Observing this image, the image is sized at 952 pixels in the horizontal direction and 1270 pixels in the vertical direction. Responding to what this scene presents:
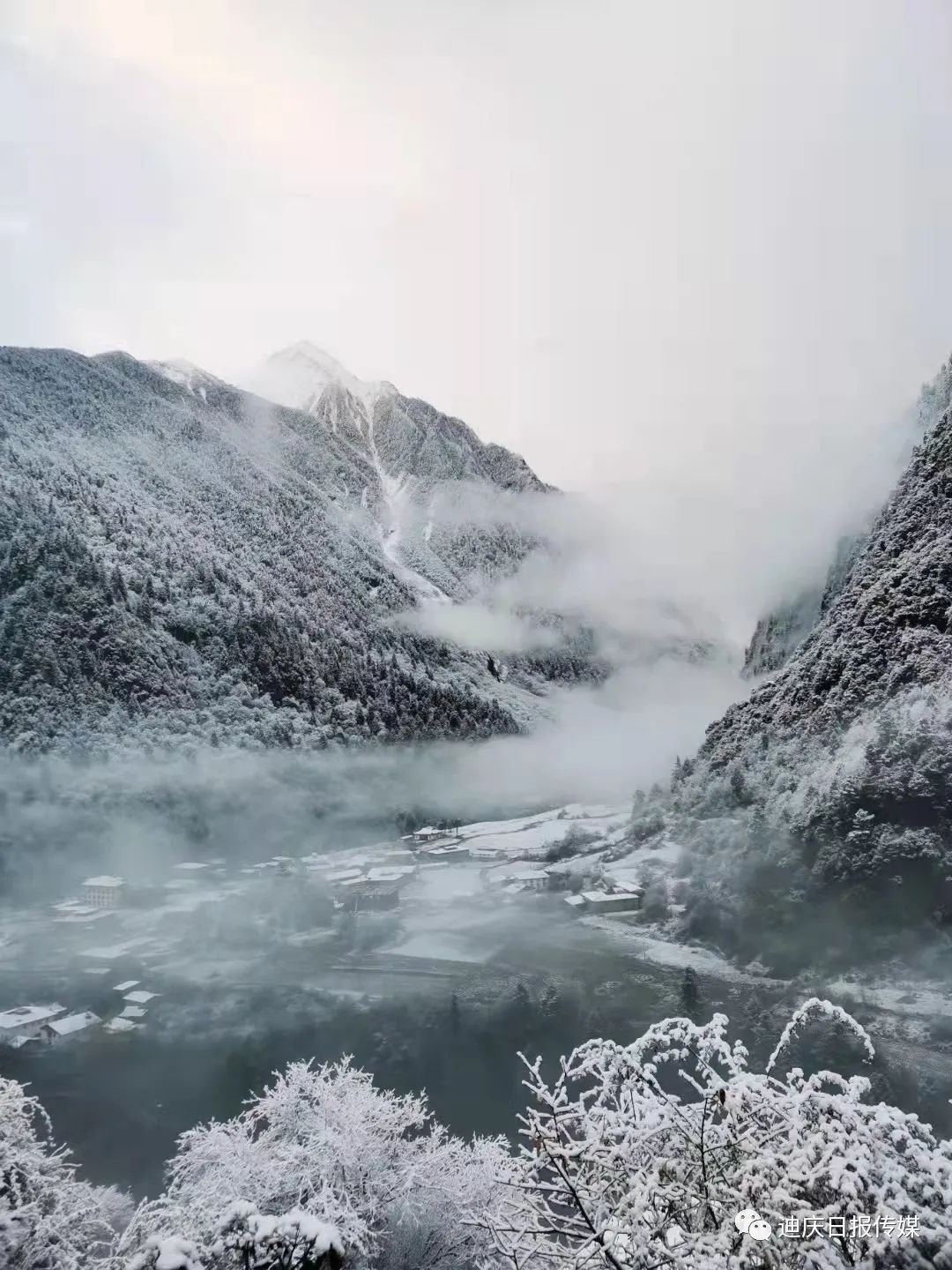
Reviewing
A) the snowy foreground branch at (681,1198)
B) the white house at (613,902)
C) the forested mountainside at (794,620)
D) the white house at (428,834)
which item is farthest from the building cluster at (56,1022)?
the forested mountainside at (794,620)

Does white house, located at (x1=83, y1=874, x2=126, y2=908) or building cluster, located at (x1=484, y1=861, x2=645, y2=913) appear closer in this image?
building cluster, located at (x1=484, y1=861, x2=645, y2=913)

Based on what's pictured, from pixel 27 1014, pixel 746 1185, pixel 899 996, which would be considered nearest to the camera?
pixel 746 1185

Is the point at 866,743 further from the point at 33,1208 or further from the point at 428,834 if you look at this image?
the point at 33,1208

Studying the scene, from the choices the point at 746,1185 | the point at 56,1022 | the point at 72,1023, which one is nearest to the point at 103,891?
the point at 56,1022

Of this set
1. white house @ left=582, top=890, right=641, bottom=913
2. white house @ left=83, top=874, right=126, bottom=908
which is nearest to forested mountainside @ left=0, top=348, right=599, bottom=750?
white house @ left=83, top=874, right=126, bottom=908

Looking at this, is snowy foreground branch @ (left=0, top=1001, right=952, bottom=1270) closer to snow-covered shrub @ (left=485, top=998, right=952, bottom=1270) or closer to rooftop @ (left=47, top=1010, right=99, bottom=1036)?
snow-covered shrub @ (left=485, top=998, right=952, bottom=1270)

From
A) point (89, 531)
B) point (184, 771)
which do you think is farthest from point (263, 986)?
point (89, 531)
